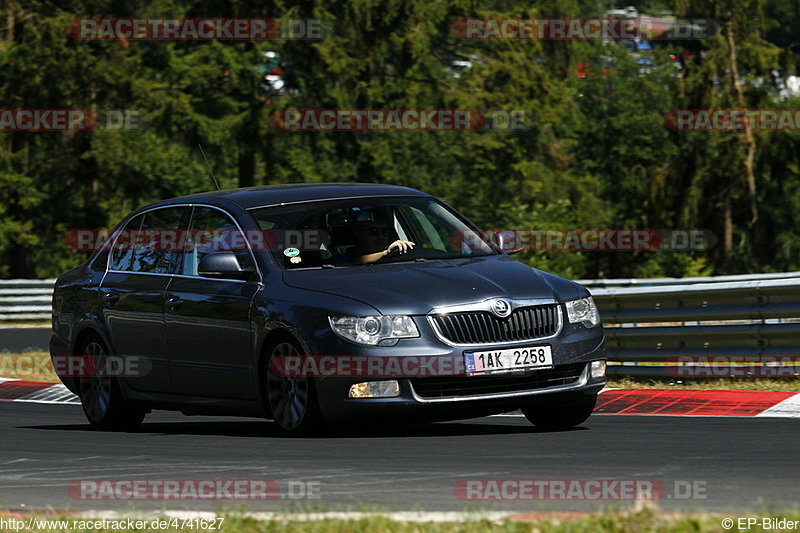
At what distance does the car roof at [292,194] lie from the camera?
10.3 metres

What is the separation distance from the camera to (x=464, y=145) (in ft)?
159

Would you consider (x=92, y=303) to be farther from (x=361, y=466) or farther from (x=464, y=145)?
(x=464, y=145)

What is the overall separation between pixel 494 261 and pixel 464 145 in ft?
127

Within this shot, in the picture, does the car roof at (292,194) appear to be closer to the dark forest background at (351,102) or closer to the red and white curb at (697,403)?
the red and white curb at (697,403)

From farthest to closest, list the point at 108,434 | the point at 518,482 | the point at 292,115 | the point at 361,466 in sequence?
1. the point at 292,115
2. the point at 108,434
3. the point at 361,466
4. the point at 518,482

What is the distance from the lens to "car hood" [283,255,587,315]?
8.98 metres

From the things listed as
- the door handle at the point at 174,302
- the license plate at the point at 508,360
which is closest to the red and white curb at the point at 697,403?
the license plate at the point at 508,360

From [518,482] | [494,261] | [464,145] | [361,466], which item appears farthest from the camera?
[464,145]

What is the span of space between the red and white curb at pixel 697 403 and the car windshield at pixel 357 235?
6.58ft

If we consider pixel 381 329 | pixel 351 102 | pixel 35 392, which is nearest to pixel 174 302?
pixel 381 329

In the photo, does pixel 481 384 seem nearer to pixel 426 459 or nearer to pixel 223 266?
pixel 426 459

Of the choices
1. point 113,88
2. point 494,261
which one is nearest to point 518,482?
point 494,261

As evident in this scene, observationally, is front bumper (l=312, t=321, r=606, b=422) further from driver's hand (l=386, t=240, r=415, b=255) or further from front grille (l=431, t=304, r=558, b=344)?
driver's hand (l=386, t=240, r=415, b=255)

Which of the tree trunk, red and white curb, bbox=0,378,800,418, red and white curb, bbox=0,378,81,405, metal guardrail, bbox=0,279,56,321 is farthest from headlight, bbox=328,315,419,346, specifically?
the tree trunk
